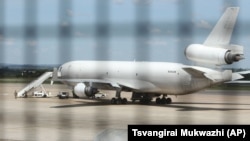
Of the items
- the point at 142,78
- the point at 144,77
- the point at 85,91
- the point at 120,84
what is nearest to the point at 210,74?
the point at 144,77

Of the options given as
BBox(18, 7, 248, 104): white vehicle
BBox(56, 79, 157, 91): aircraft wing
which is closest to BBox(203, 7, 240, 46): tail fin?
BBox(18, 7, 248, 104): white vehicle

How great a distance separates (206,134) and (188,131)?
12cm

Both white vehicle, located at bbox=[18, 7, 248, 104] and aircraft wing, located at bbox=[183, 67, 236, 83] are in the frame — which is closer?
aircraft wing, located at bbox=[183, 67, 236, 83]

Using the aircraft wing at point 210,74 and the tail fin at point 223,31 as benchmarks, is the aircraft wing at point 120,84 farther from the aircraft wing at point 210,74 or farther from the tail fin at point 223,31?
the tail fin at point 223,31

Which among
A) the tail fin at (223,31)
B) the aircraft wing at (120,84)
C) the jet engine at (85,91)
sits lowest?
the jet engine at (85,91)

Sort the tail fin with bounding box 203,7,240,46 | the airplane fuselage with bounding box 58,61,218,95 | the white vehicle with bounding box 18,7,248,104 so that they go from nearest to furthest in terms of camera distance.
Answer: the tail fin with bounding box 203,7,240,46 → the white vehicle with bounding box 18,7,248,104 → the airplane fuselage with bounding box 58,61,218,95

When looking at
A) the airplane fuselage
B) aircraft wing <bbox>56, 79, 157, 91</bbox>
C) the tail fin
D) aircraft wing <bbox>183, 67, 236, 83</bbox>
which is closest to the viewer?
the tail fin

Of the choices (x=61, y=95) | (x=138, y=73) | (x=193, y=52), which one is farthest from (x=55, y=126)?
(x=61, y=95)

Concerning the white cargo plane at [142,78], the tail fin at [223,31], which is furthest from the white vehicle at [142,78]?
the tail fin at [223,31]

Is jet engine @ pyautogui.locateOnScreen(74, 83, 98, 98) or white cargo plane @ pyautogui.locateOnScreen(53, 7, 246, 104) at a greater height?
white cargo plane @ pyautogui.locateOnScreen(53, 7, 246, 104)

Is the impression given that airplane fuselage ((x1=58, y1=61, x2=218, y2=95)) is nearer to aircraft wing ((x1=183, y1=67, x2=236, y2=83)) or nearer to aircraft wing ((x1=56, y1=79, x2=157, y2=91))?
aircraft wing ((x1=56, y1=79, x2=157, y2=91))

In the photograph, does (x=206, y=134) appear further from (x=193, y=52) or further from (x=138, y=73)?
(x=138, y=73)

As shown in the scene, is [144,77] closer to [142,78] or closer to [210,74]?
[142,78]

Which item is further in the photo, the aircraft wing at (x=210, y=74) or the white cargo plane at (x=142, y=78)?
the white cargo plane at (x=142, y=78)
